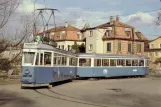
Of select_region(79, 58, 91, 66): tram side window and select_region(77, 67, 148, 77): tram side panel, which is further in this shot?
select_region(77, 67, 148, 77): tram side panel

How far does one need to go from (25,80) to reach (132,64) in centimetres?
2019

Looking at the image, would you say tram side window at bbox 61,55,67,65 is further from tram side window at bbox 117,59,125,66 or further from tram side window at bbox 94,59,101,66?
tram side window at bbox 117,59,125,66

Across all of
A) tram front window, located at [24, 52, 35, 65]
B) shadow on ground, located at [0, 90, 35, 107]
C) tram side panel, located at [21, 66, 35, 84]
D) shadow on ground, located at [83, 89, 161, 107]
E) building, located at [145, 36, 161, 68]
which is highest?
building, located at [145, 36, 161, 68]

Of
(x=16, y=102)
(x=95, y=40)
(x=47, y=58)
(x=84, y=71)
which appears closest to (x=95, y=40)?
(x=95, y=40)

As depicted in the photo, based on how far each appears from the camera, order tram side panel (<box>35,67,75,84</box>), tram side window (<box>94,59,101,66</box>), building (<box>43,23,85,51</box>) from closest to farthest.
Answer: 1. tram side panel (<box>35,67,75,84</box>)
2. tram side window (<box>94,59,101,66</box>)
3. building (<box>43,23,85,51</box>)

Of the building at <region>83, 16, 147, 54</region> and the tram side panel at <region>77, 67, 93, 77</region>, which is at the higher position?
the building at <region>83, 16, 147, 54</region>

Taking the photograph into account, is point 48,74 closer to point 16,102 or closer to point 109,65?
point 16,102

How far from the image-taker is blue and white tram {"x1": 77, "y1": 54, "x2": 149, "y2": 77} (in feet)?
108

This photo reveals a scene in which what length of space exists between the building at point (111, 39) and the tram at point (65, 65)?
25962 millimetres

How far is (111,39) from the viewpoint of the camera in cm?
6569

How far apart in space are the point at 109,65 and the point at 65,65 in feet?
34.9

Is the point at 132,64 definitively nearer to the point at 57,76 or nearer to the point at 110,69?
the point at 110,69

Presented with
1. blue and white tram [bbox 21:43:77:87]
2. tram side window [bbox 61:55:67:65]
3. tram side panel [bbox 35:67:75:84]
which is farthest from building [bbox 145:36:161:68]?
blue and white tram [bbox 21:43:77:87]

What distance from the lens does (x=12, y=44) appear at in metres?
31.5
